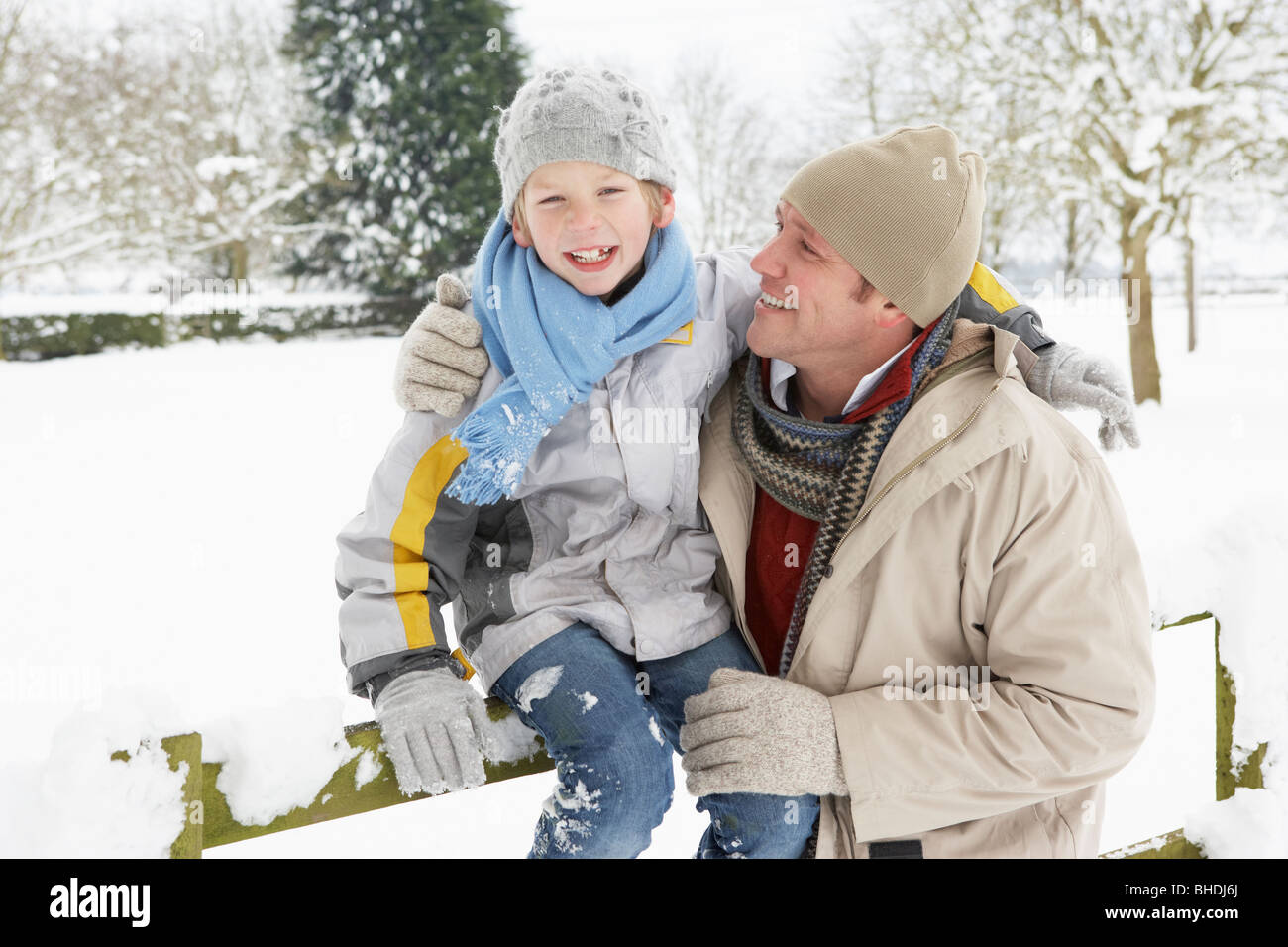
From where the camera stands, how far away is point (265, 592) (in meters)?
5.72

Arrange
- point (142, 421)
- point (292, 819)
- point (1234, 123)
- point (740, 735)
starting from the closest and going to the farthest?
point (292, 819), point (740, 735), point (1234, 123), point (142, 421)

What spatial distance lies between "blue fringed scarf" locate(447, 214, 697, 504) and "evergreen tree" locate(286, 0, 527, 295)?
13976 millimetres

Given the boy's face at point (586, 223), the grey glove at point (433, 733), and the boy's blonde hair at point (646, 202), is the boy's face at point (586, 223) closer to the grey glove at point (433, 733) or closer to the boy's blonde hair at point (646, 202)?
the boy's blonde hair at point (646, 202)

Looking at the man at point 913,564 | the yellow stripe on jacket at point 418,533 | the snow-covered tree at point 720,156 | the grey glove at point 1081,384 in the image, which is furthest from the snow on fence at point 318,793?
the snow-covered tree at point 720,156

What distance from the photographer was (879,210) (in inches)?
72.8

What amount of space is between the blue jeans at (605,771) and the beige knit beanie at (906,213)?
0.89 metres

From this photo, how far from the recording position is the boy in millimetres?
1682

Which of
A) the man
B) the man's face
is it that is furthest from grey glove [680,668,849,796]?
the man's face

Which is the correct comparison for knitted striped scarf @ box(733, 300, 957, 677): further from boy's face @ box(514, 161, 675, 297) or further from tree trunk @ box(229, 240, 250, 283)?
tree trunk @ box(229, 240, 250, 283)

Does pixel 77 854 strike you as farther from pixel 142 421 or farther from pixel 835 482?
pixel 142 421

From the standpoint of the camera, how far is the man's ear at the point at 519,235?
1.94 m

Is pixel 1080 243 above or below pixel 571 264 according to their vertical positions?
above

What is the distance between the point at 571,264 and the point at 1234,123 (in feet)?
29.9
